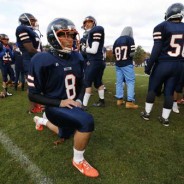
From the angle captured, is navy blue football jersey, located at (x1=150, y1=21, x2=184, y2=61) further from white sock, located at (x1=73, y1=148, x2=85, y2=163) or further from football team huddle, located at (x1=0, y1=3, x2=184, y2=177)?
white sock, located at (x1=73, y1=148, x2=85, y2=163)

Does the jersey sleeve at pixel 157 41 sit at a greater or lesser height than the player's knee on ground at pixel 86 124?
greater

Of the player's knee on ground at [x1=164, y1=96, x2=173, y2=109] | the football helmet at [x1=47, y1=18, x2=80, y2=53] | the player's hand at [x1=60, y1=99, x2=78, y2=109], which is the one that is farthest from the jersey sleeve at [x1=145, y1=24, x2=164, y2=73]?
the player's hand at [x1=60, y1=99, x2=78, y2=109]

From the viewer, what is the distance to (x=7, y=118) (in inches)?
206

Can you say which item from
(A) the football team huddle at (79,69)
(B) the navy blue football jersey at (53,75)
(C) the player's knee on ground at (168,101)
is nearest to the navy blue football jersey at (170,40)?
(A) the football team huddle at (79,69)

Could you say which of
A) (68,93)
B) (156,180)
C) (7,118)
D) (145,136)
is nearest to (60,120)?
(68,93)

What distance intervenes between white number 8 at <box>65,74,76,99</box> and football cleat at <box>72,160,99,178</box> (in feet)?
3.03

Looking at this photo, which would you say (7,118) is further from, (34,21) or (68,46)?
(68,46)

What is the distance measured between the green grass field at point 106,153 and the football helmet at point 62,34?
1.61 m

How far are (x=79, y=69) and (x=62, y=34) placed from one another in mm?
557

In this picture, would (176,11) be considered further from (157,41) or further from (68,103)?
(68,103)

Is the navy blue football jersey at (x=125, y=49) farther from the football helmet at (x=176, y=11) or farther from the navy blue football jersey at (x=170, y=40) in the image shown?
the football helmet at (x=176, y=11)

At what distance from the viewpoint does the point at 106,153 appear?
356 centimetres

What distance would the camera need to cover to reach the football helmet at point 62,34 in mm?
3000

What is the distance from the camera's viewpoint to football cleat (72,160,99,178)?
2.99 meters
